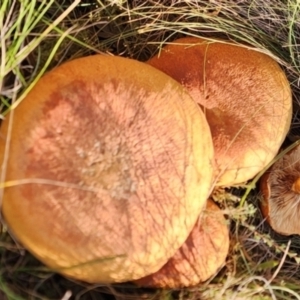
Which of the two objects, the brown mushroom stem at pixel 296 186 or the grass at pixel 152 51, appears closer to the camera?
the grass at pixel 152 51

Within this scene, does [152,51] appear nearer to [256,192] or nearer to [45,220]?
[256,192]

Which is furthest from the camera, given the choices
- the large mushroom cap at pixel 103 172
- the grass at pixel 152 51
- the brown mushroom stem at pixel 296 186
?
the brown mushroom stem at pixel 296 186

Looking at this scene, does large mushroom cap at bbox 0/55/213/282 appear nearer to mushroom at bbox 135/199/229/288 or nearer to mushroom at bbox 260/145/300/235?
mushroom at bbox 135/199/229/288

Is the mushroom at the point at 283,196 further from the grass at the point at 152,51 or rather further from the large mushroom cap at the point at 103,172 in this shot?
the large mushroom cap at the point at 103,172

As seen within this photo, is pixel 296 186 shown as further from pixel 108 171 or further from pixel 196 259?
pixel 108 171

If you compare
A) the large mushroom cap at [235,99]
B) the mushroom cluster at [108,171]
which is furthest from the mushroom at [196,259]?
the large mushroom cap at [235,99]

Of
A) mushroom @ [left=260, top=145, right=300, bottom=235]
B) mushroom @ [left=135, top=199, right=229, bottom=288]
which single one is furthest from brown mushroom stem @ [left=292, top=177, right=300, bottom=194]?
mushroom @ [left=135, top=199, right=229, bottom=288]
